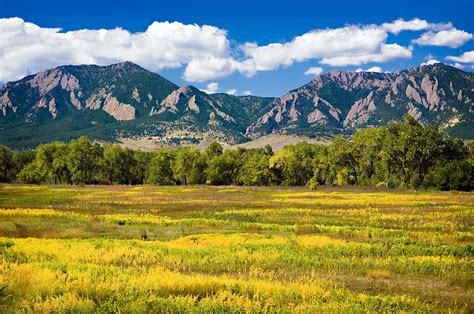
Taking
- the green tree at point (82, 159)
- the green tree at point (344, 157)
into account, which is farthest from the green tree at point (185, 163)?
the green tree at point (344, 157)

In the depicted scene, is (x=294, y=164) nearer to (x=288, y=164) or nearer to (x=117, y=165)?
(x=288, y=164)

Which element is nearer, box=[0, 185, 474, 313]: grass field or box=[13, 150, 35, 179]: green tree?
box=[0, 185, 474, 313]: grass field

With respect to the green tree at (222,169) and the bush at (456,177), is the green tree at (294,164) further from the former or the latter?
the bush at (456,177)

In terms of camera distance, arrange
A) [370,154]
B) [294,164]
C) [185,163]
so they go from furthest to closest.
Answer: [185,163], [294,164], [370,154]

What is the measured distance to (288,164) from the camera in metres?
129

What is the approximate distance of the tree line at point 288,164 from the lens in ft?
342

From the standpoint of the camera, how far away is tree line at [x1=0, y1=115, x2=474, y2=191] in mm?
104312

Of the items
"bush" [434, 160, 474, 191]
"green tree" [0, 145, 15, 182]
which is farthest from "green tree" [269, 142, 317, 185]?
"green tree" [0, 145, 15, 182]

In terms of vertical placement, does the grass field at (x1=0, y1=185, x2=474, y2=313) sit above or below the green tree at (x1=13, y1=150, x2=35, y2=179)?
below

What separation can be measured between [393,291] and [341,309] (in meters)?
4.57

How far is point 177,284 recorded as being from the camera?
48.8ft

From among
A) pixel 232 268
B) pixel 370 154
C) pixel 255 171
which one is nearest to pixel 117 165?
pixel 255 171

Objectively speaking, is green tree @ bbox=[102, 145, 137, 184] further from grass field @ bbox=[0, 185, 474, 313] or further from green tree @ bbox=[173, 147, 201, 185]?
grass field @ bbox=[0, 185, 474, 313]

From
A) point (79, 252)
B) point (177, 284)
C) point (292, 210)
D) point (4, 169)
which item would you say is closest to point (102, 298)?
point (177, 284)
